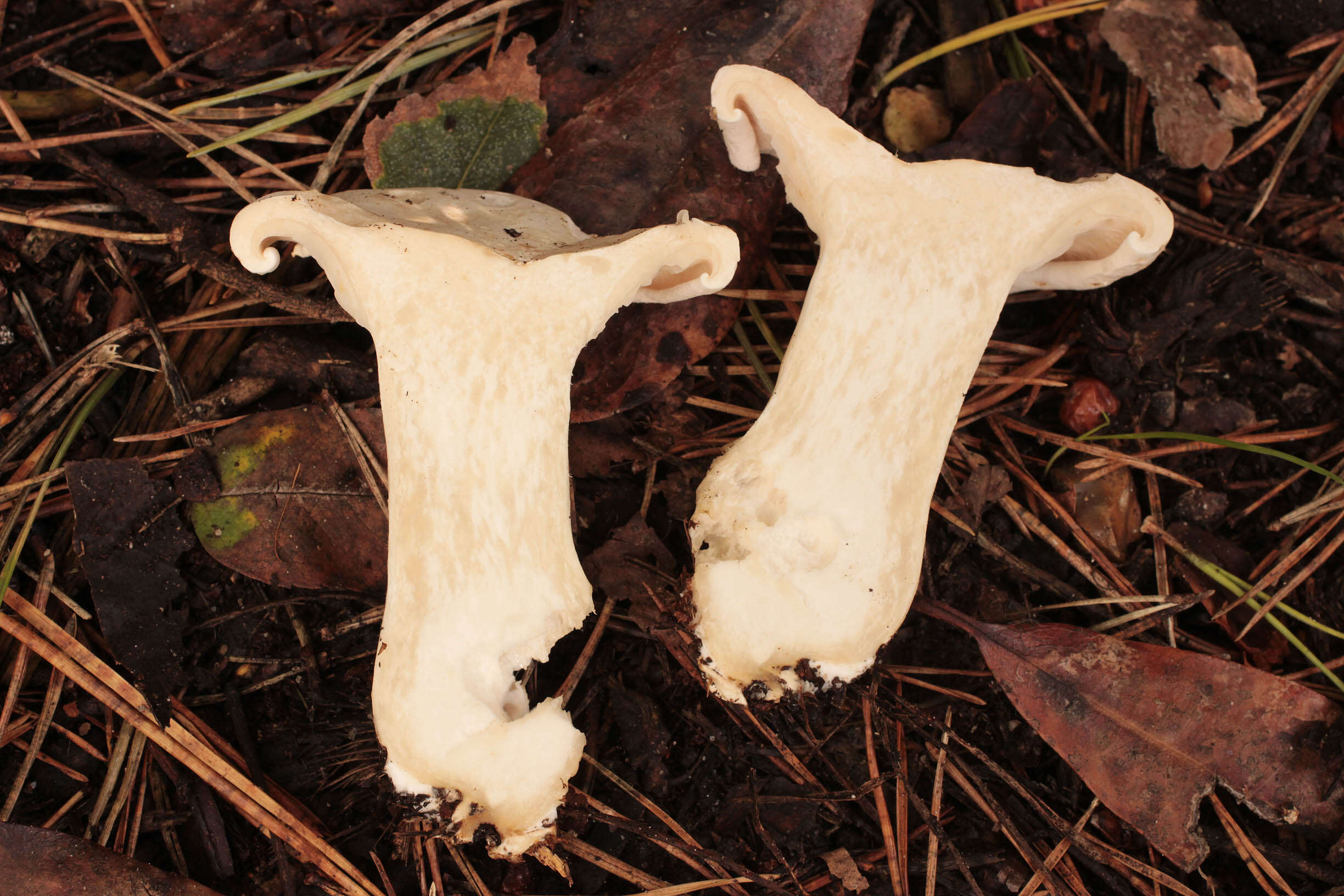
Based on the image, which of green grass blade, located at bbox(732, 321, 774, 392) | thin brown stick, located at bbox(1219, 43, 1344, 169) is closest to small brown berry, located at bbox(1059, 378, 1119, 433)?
thin brown stick, located at bbox(1219, 43, 1344, 169)

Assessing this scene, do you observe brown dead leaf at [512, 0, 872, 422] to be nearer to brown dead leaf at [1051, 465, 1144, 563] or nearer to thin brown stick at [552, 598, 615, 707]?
thin brown stick at [552, 598, 615, 707]

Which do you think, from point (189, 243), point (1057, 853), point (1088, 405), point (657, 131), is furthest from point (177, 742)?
point (1088, 405)

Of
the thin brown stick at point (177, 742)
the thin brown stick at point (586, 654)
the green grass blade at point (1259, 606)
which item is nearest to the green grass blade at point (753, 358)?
the thin brown stick at point (586, 654)

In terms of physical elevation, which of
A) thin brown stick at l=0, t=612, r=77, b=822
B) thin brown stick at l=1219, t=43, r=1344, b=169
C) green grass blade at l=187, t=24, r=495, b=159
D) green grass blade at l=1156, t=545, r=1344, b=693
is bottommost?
green grass blade at l=1156, t=545, r=1344, b=693

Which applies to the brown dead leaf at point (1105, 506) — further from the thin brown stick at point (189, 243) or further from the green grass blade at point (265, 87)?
the green grass blade at point (265, 87)

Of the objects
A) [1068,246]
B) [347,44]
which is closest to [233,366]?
[347,44]

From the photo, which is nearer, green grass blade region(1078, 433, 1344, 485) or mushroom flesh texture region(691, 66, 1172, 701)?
mushroom flesh texture region(691, 66, 1172, 701)

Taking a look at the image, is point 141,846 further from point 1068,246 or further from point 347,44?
point 1068,246

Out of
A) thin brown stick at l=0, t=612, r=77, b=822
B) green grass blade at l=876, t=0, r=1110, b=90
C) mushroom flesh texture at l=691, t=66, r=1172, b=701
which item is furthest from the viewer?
green grass blade at l=876, t=0, r=1110, b=90

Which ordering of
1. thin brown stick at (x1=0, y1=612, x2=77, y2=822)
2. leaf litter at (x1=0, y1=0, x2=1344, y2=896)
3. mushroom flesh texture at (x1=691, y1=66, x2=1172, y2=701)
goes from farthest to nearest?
leaf litter at (x1=0, y1=0, x2=1344, y2=896) < thin brown stick at (x1=0, y1=612, x2=77, y2=822) < mushroom flesh texture at (x1=691, y1=66, x2=1172, y2=701)
